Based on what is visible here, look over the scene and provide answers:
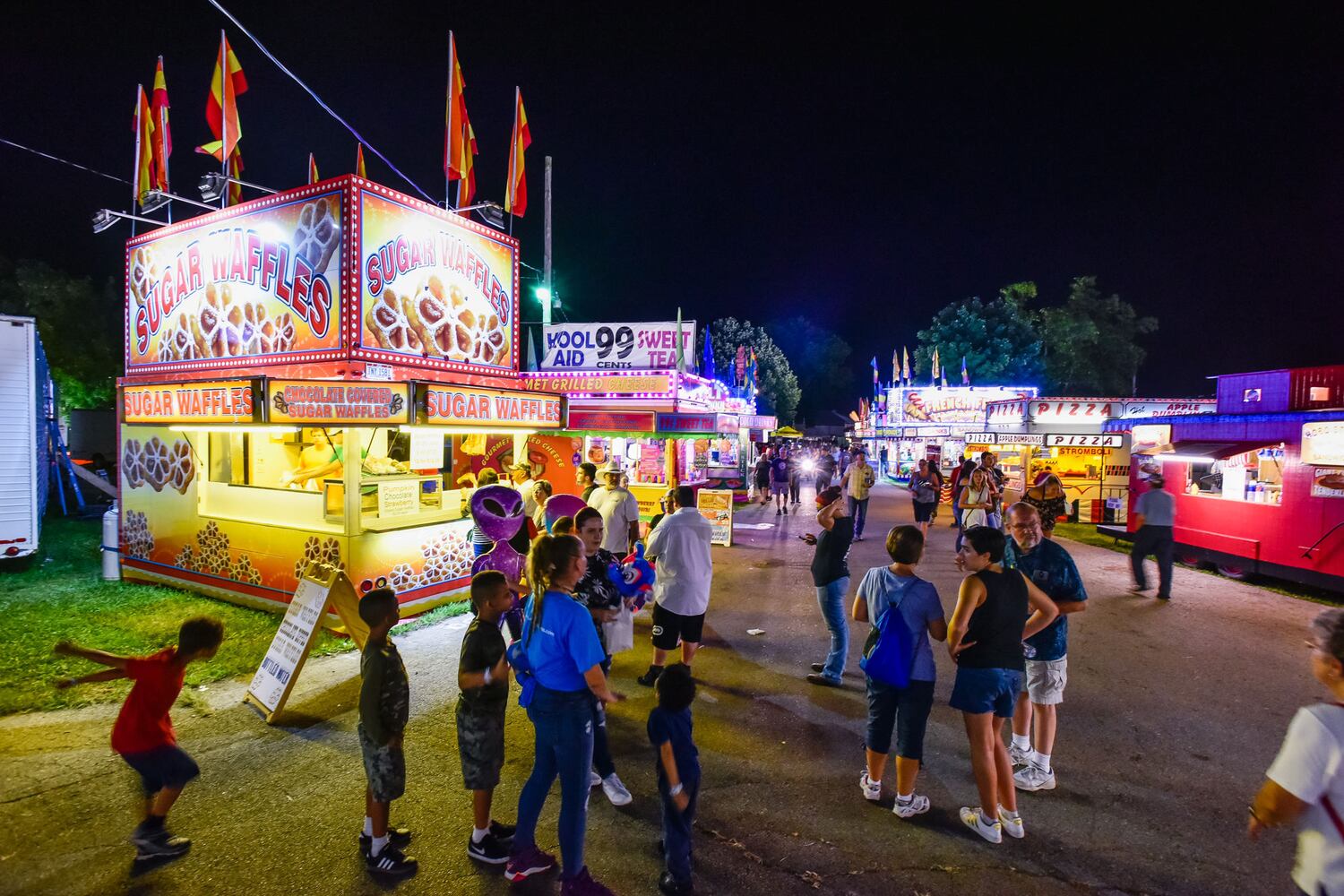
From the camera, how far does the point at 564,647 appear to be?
124 inches

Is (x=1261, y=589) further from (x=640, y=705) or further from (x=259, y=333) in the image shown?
(x=259, y=333)

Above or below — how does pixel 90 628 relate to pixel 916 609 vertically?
below

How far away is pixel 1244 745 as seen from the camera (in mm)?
5055

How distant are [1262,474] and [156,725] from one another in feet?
50.2

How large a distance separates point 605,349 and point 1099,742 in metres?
12.8

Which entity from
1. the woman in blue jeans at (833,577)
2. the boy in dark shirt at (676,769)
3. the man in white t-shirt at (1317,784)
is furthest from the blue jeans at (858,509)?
the man in white t-shirt at (1317,784)

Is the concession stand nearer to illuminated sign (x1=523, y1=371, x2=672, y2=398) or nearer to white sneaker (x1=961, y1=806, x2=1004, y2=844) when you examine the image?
illuminated sign (x1=523, y1=371, x2=672, y2=398)

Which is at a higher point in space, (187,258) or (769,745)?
(187,258)

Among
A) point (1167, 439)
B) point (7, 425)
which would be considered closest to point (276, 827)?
point (7, 425)

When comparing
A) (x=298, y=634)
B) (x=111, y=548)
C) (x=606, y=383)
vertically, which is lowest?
(x=111, y=548)

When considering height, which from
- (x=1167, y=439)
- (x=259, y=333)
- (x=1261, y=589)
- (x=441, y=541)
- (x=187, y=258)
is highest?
(x=187, y=258)

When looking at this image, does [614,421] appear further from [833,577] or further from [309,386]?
[833,577]

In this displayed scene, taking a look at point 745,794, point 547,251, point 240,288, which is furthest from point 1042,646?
point 547,251

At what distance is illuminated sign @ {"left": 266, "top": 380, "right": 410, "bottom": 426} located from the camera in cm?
717
